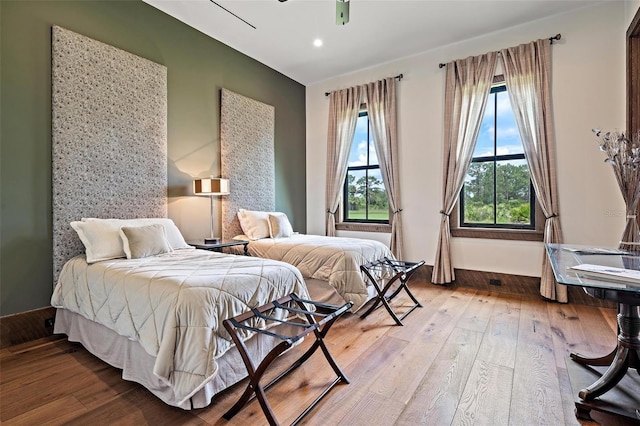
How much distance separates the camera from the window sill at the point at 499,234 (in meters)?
3.68

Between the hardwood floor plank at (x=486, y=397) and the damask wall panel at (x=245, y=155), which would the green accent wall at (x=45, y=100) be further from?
the hardwood floor plank at (x=486, y=397)

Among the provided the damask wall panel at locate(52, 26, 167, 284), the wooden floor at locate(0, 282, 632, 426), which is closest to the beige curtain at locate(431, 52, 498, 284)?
the wooden floor at locate(0, 282, 632, 426)

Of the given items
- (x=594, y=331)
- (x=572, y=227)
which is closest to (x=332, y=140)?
(x=572, y=227)

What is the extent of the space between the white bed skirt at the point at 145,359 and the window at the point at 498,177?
3164 millimetres

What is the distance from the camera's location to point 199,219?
12.6 ft

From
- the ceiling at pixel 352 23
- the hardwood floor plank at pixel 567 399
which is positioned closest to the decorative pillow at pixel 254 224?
the ceiling at pixel 352 23

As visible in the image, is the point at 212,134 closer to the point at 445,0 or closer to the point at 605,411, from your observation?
the point at 445,0

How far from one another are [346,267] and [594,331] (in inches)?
85.5

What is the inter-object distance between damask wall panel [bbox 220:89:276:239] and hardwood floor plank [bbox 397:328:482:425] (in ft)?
9.65

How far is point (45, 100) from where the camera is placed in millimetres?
2596

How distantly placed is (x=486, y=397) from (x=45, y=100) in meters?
3.87

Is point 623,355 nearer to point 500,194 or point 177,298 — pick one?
point 177,298

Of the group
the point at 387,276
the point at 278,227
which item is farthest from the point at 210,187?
the point at 387,276

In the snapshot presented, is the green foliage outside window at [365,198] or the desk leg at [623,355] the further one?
the green foliage outside window at [365,198]
